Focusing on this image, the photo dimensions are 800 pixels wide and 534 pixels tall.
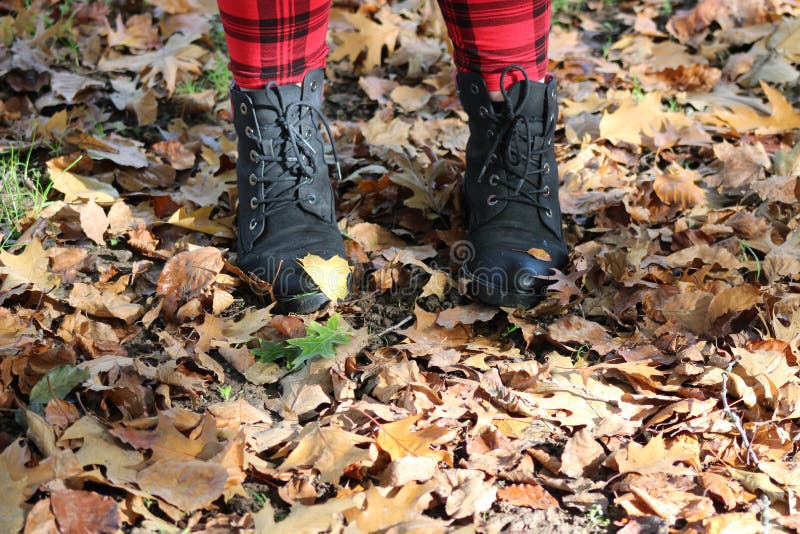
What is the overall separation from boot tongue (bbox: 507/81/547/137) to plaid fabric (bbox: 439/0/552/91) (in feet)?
0.09

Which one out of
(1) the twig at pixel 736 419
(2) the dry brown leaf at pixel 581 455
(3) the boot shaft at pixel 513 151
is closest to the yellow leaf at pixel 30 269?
(3) the boot shaft at pixel 513 151

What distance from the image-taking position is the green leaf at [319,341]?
1532 millimetres

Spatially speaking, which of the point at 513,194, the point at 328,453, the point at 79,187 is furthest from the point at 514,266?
the point at 79,187

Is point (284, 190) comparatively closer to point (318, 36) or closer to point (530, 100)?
point (318, 36)

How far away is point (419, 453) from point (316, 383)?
0.29 metres

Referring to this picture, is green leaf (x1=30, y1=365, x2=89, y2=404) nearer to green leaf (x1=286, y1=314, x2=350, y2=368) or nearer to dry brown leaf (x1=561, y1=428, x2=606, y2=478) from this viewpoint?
green leaf (x1=286, y1=314, x2=350, y2=368)

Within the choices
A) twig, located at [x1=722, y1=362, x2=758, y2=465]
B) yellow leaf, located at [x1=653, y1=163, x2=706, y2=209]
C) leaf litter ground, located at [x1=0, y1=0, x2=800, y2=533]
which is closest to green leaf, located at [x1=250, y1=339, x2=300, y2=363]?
leaf litter ground, located at [x1=0, y1=0, x2=800, y2=533]

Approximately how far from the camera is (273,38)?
1660 mm

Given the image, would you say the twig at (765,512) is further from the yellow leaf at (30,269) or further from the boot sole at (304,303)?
the yellow leaf at (30,269)

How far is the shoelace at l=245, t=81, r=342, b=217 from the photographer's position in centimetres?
174

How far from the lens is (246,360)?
1568 millimetres

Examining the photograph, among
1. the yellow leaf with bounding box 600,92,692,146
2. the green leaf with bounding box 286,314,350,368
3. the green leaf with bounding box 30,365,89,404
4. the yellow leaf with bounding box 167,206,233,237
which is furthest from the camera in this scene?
the yellow leaf with bounding box 600,92,692,146

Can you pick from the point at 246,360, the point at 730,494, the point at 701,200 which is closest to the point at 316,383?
the point at 246,360

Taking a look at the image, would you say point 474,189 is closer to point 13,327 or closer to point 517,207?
point 517,207
